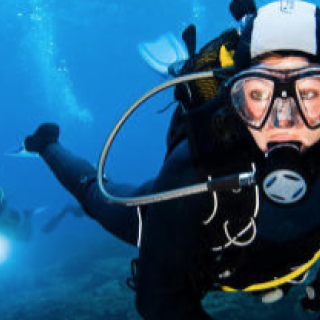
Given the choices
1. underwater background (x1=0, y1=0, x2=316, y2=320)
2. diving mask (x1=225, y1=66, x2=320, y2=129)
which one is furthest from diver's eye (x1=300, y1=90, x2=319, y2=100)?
underwater background (x1=0, y1=0, x2=316, y2=320)

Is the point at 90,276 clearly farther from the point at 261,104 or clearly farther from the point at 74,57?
the point at 74,57

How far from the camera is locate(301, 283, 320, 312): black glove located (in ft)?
8.52

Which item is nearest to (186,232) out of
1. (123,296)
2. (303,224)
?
(303,224)

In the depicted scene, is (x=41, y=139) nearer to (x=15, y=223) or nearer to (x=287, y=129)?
(x=287, y=129)

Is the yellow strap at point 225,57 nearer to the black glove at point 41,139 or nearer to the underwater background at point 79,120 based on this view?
Result: the underwater background at point 79,120

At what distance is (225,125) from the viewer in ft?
7.13

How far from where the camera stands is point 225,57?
2.51 m

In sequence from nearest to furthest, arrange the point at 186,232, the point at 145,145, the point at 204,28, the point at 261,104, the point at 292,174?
the point at 292,174
the point at 261,104
the point at 186,232
the point at 204,28
the point at 145,145

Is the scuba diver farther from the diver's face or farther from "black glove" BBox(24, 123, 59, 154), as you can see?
the diver's face

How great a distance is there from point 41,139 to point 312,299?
170 inches

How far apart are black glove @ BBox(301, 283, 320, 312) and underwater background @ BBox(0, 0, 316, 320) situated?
1.77 metres

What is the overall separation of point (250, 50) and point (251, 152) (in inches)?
23.0

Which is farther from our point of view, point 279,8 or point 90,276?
point 90,276

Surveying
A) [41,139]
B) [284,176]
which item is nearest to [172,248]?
[284,176]
